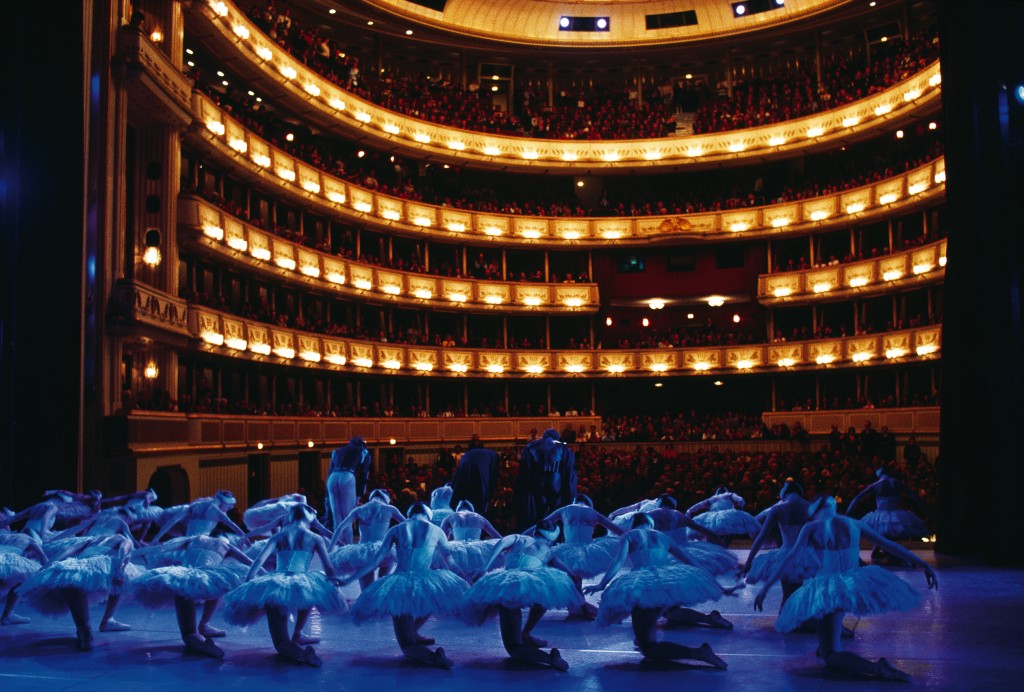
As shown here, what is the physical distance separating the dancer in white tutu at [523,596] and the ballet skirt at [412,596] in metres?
0.24

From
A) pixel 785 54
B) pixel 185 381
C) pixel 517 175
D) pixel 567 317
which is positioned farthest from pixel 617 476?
pixel 785 54

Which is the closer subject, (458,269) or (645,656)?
(645,656)

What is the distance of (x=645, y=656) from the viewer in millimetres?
10758

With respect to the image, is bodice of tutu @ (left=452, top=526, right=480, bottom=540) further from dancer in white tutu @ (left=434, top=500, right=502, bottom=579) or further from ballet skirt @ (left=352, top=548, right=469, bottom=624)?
ballet skirt @ (left=352, top=548, right=469, bottom=624)

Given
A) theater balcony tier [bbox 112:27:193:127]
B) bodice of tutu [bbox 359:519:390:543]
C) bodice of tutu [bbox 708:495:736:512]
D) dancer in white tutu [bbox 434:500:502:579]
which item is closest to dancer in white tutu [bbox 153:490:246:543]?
bodice of tutu [bbox 359:519:390:543]

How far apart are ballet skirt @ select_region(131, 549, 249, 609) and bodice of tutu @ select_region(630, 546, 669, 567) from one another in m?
4.54

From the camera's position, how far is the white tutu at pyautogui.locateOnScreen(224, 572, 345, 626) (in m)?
10.6

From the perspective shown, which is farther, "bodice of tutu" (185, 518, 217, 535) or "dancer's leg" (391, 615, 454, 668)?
"bodice of tutu" (185, 518, 217, 535)

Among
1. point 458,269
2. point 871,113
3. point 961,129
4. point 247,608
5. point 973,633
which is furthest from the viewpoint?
point 458,269

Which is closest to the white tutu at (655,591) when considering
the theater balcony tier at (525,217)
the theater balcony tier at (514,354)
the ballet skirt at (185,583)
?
the ballet skirt at (185,583)

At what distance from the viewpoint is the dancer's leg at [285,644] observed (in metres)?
11.1

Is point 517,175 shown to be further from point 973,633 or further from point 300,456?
point 973,633

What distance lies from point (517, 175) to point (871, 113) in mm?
16320

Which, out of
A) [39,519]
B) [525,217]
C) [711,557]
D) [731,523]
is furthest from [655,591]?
[525,217]
